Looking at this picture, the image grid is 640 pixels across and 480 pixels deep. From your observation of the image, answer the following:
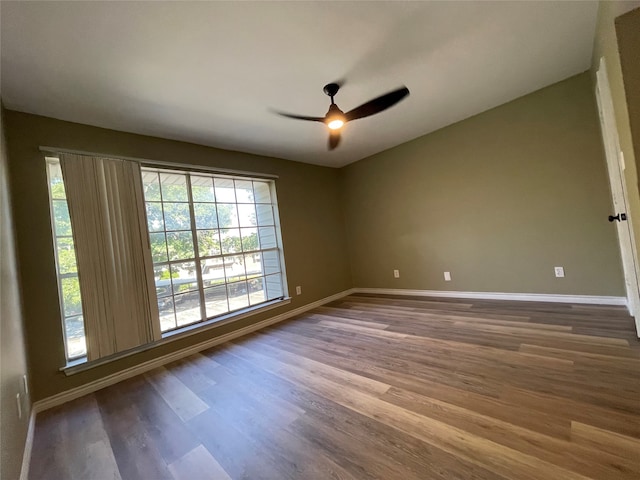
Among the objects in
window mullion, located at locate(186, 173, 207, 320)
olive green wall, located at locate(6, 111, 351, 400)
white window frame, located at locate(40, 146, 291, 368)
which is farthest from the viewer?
window mullion, located at locate(186, 173, 207, 320)

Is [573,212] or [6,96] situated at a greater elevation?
[6,96]

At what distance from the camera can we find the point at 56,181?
7.50ft

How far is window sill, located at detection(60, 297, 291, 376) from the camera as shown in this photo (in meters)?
2.19

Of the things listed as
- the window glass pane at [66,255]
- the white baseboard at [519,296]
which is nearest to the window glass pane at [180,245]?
the window glass pane at [66,255]

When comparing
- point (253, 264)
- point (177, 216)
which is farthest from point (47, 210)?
point (253, 264)

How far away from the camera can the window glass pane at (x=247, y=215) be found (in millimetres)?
3564

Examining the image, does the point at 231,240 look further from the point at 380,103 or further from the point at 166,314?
the point at 380,103

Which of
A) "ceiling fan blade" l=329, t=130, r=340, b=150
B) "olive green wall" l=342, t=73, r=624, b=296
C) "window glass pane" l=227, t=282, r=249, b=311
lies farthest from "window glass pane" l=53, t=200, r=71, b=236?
"olive green wall" l=342, t=73, r=624, b=296

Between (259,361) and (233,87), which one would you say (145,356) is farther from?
(233,87)

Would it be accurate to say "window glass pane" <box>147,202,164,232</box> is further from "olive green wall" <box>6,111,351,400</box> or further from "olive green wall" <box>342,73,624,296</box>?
"olive green wall" <box>342,73,624,296</box>

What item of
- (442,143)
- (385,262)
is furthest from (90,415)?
(442,143)

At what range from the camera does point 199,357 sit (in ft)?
8.80

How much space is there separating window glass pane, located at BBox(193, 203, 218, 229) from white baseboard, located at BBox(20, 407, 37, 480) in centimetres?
198

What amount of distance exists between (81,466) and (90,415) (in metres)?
0.59
